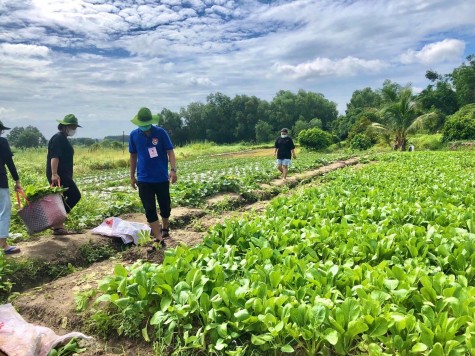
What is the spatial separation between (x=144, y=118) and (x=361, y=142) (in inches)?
1257

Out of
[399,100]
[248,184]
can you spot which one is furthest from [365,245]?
[399,100]

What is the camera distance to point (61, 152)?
581cm

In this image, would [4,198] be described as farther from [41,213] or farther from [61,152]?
[61,152]

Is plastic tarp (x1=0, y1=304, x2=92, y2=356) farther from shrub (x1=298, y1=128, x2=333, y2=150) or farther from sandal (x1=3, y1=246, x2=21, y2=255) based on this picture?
shrub (x1=298, y1=128, x2=333, y2=150)

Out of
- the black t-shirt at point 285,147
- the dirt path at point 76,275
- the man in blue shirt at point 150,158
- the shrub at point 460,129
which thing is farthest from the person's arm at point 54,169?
the shrub at point 460,129

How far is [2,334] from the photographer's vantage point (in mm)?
2871

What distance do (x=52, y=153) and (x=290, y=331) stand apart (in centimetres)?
483

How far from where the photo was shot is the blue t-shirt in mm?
5184

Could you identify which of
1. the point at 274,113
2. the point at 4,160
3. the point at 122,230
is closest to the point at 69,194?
the point at 122,230

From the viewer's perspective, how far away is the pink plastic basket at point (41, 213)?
541cm

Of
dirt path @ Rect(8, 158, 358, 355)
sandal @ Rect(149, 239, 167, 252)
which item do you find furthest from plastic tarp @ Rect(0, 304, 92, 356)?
sandal @ Rect(149, 239, 167, 252)

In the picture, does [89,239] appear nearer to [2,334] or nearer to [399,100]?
[2,334]

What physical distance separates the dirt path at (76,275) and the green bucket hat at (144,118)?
5.64ft

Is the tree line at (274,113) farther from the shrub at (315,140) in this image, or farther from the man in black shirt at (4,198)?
the man in black shirt at (4,198)
